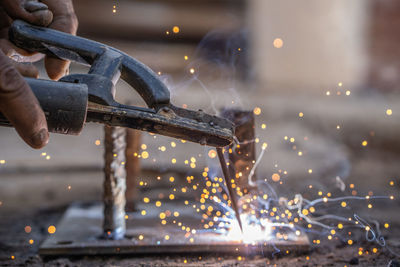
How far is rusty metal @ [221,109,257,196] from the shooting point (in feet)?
6.27

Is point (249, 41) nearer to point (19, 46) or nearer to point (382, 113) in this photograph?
point (382, 113)

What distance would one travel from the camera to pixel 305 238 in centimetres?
183

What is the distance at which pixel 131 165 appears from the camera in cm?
231

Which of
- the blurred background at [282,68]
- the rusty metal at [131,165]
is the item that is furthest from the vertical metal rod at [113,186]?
the blurred background at [282,68]

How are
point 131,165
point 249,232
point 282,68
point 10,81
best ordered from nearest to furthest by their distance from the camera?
point 10,81, point 249,232, point 131,165, point 282,68

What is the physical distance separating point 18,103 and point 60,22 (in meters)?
0.62

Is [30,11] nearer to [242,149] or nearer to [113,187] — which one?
[113,187]

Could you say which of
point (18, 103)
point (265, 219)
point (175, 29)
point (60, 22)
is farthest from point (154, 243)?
point (175, 29)

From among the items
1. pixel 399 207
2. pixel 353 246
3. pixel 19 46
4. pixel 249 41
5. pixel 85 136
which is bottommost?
pixel 353 246

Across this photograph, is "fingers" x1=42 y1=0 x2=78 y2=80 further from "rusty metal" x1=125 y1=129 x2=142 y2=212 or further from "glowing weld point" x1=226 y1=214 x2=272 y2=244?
"glowing weld point" x1=226 y1=214 x2=272 y2=244

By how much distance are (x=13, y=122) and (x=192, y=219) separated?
106 cm

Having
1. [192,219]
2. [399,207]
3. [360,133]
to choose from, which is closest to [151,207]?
[192,219]

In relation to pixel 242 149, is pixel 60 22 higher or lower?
higher

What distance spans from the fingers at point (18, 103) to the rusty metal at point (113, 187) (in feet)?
2.00
